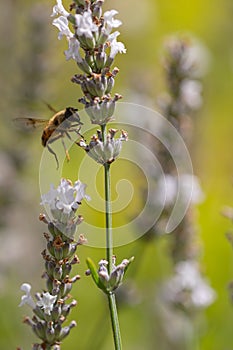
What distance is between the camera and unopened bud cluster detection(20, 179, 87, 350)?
1468 mm

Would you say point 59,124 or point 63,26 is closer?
point 63,26

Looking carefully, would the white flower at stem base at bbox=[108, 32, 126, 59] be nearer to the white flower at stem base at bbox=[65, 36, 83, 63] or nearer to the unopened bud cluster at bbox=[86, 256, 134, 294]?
the white flower at stem base at bbox=[65, 36, 83, 63]

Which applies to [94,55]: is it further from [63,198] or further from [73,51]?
[63,198]

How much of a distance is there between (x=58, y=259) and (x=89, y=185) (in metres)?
1.52

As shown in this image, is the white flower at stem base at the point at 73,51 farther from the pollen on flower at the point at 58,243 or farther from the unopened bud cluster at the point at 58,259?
the pollen on flower at the point at 58,243

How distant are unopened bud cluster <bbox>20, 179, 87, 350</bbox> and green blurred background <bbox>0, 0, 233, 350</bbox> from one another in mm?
650

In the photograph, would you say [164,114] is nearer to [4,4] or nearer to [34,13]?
[34,13]

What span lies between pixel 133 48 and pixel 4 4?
214 cm

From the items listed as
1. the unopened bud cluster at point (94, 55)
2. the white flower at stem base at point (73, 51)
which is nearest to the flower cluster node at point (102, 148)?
the unopened bud cluster at point (94, 55)

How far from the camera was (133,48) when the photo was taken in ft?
23.2

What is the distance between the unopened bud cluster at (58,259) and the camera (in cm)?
147

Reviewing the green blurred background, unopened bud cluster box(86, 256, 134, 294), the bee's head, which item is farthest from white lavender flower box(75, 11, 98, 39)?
the green blurred background

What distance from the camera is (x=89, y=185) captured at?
2984 mm

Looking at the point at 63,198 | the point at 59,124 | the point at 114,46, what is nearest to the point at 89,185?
the point at 59,124
